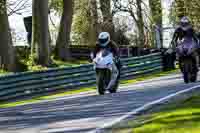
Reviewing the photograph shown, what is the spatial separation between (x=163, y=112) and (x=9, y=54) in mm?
19942

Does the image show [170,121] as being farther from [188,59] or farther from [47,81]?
[47,81]

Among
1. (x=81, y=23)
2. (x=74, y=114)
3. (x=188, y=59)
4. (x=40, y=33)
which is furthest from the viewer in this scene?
(x=81, y=23)

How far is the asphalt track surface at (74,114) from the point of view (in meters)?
11.4

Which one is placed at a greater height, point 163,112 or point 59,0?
point 59,0

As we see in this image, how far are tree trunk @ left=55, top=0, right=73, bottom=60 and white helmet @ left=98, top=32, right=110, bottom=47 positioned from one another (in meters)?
19.1

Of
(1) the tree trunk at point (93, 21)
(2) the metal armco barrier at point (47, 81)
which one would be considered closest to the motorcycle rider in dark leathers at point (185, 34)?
(2) the metal armco barrier at point (47, 81)

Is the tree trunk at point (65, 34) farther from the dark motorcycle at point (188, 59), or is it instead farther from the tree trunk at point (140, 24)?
the dark motorcycle at point (188, 59)

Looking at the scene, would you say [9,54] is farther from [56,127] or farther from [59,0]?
[56,127]

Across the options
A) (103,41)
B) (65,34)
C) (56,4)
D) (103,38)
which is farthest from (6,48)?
(56,4)

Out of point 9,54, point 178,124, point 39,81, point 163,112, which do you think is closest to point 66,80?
point 39,81

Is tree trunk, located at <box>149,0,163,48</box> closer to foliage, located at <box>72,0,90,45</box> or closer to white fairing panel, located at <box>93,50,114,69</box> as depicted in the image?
foliage, located at <box>72,0,90,45</box>

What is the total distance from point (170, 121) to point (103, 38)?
808cm

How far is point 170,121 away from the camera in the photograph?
1032 centimetres

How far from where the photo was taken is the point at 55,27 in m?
52.6
